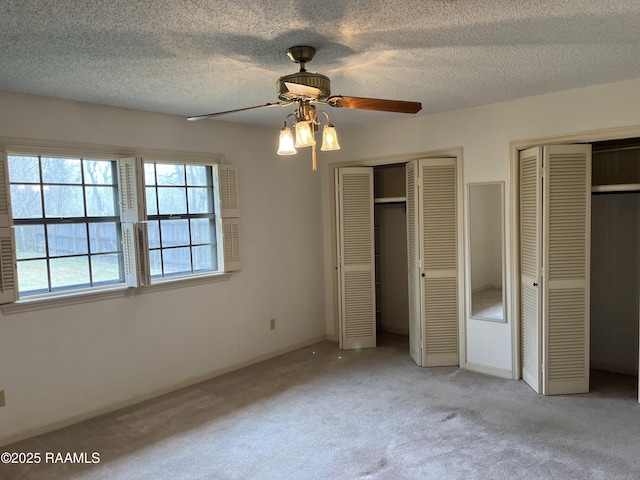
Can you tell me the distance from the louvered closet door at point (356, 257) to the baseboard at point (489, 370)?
1159mm

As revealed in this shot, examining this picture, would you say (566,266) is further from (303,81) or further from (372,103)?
(303,81)

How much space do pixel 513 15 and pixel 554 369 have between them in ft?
9.14

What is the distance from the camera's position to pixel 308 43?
2.44 m

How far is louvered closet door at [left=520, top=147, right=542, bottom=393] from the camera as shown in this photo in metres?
3.72

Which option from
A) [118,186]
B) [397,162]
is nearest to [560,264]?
[397,162]

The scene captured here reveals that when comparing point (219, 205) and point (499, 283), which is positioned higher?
point (219, 205)

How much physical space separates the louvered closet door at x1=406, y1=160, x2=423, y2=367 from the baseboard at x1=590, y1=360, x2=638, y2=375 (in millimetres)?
1613

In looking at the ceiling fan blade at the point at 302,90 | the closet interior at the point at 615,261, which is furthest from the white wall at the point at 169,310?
the closet interior at the point at 615,261

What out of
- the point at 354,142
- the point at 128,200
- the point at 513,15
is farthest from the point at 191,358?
the point at 513,15

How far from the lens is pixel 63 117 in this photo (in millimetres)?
3471

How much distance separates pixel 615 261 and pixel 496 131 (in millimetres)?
1598

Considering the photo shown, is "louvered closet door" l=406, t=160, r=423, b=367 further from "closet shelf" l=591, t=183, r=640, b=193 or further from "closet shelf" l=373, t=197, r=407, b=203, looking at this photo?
"closet shelf" l=591, t=183, r=640, b=193

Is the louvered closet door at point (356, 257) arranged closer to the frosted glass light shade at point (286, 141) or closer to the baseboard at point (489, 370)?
the baseboard at point (489, 370)

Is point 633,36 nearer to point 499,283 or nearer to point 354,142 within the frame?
point 499,283
